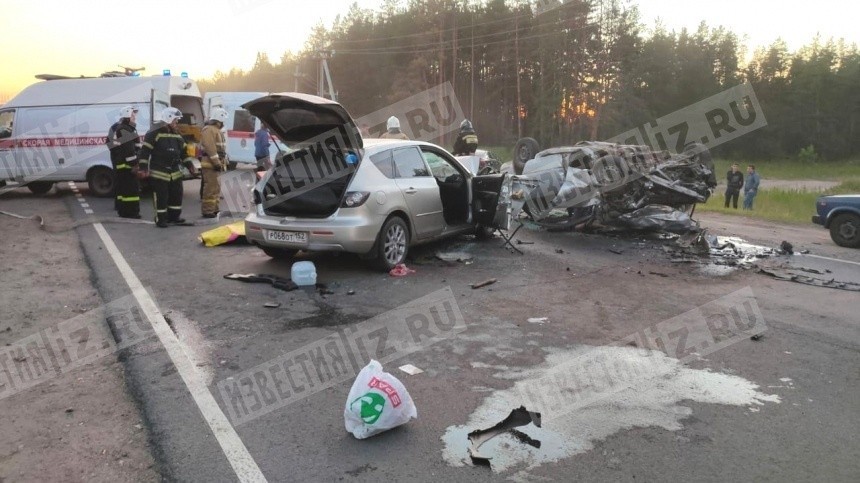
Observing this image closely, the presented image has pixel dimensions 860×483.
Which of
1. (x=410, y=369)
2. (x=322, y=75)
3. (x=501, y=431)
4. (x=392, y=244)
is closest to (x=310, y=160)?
(x=392, y=244)

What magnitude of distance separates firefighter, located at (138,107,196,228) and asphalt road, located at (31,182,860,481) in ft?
3.96

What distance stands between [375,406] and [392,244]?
402 centimetres

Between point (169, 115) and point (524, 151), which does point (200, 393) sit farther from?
point (524, 151)

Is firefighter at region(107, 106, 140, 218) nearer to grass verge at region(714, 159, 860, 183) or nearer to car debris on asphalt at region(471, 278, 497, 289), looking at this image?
car debris on asphalt at region(471, 278, 497, 289)

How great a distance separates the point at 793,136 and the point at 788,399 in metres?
65.1

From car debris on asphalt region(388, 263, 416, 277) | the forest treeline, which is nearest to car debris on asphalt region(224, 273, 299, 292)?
car debris on asphalt region(388, 263, 416, 277)

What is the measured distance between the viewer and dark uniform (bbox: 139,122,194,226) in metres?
9.80

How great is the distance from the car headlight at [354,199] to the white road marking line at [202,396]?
7.23 feet

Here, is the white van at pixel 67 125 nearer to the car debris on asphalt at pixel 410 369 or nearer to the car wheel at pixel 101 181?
the car wheel at pixel 101 181

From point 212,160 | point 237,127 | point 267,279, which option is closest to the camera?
point 267,279

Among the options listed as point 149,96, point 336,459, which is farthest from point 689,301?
point 149,96

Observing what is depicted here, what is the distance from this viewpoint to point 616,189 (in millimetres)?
10148

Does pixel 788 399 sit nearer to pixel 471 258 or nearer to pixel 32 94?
pixel 471 258

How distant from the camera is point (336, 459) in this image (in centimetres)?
323
